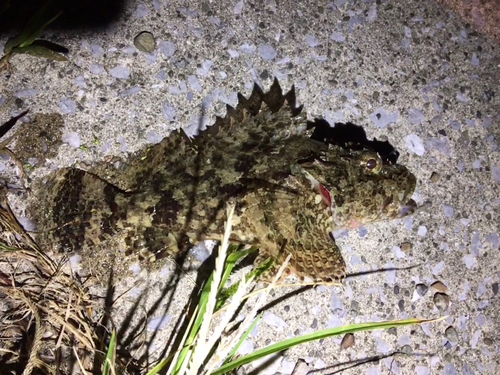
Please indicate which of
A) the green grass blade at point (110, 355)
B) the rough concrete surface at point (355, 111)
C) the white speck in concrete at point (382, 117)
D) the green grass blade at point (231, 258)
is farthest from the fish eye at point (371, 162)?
the green grass blade at point (110, 355)

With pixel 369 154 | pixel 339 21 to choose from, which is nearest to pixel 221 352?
pixel 369 154

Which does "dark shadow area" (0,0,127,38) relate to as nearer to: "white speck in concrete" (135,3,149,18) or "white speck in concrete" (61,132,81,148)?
"white speck in concrete" (135,3,149,18)

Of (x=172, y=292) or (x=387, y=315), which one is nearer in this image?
(x=172, y=292)

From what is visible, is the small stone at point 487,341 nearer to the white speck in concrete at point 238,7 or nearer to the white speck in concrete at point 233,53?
Answer: the white speck in concrete at point 233,53

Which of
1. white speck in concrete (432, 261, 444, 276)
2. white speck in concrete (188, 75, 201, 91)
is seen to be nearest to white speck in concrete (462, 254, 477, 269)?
white speck in concrete (432, 261, 444, 276)

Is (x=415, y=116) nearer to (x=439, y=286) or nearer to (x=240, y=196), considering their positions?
(x=439, y=286)

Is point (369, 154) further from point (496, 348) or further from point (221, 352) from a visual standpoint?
point (496, 348)

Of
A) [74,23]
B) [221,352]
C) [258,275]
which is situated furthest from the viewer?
[74,23]
